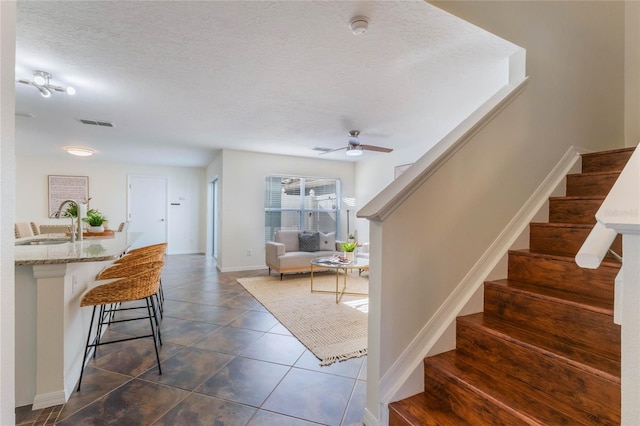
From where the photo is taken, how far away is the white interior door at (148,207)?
287 inches

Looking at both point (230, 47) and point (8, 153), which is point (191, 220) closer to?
point (230, 47)

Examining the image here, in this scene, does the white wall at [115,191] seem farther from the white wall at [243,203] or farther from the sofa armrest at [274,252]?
the sofa armrest at [274,252]

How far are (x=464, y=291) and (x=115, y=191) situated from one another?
8076 mm

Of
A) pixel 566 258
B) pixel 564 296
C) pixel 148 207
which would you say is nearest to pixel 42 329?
pixel 564 296

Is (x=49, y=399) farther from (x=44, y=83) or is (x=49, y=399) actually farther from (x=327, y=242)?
(x=327, y=242)

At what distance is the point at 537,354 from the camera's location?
4.12 feet

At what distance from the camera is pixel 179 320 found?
3.06 m

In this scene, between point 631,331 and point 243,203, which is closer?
point 631,331

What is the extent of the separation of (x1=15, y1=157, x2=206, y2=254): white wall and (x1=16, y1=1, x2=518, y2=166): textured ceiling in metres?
2.93

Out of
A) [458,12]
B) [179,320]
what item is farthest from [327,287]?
[458,12]

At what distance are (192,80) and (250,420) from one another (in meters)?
2.76

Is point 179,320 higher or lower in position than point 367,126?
lower

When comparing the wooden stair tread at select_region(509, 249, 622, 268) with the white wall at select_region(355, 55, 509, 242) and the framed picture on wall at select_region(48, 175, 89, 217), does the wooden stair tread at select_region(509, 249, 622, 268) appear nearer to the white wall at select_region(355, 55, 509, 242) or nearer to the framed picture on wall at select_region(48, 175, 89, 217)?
the white wall at select_region(355, 55, 509, 242)

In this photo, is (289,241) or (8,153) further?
(289,241)
